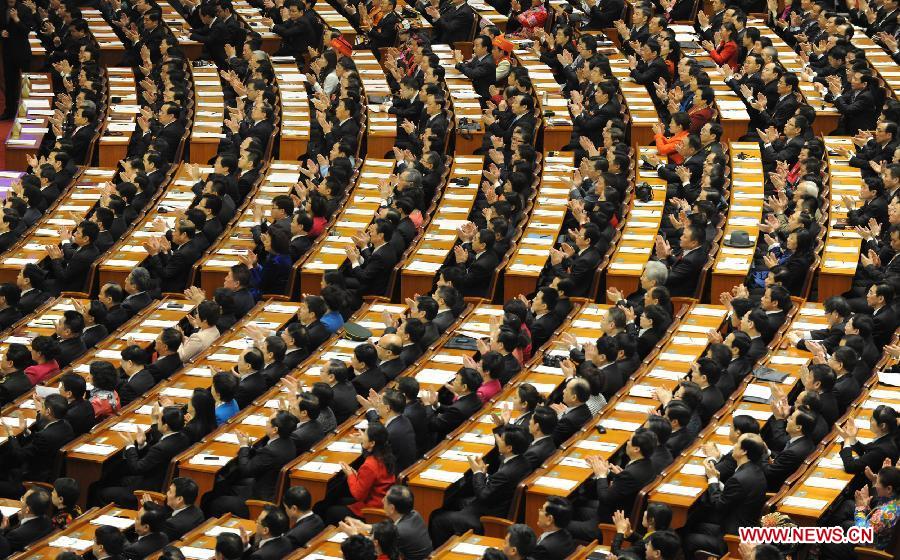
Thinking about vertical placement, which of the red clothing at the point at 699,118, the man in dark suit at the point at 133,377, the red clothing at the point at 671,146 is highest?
the red clothing at the point at 699,118

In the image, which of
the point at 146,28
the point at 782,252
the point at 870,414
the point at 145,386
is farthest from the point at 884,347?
the point at 146,28

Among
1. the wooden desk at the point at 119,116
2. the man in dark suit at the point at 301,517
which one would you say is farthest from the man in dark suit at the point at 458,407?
the wooden desk at the point at 119,116

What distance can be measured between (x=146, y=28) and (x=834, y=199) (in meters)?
7.56

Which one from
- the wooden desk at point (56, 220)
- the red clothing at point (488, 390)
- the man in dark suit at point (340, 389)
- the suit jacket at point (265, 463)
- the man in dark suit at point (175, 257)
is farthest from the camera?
the wooden desk at point (56, 220)

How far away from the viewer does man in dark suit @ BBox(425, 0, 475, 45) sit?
53.3 feet

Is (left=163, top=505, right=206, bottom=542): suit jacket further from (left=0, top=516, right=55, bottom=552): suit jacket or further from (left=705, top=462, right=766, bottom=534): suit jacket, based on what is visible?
(left=705, top=462, right=766, bottom=534): suit jacket

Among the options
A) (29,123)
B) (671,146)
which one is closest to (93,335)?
(29,123)

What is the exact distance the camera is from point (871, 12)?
54.0 ft

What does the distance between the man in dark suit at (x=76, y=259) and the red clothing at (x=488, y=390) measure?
3.93 meters

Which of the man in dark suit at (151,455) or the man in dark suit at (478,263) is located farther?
the man in dark suit at (478,263)

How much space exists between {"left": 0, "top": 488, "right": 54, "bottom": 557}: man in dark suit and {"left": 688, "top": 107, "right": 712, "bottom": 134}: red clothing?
24.2 ft

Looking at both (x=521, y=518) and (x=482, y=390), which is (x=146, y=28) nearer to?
(x=482, y=390)

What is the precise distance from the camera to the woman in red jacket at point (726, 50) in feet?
50.6

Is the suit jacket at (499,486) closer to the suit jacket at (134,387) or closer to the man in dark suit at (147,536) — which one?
the man in dark suit at (147,536)
